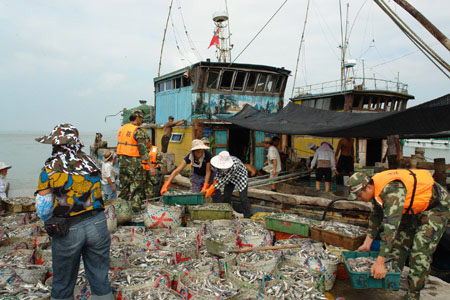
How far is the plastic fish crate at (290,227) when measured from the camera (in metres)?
5.20

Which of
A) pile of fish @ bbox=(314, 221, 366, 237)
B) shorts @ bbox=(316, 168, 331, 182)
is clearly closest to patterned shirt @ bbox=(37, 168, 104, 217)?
pile of fish @ bbox=(314, 221, 366, 237)

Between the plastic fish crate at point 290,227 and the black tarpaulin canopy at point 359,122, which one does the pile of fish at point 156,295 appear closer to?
the plastic fish crate at point 290,227

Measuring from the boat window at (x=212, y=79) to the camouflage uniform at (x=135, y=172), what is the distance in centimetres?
637

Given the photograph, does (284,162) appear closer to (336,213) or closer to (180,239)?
(336,213)

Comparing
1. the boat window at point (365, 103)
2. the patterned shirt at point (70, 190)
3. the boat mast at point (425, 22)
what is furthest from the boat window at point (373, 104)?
the patterned shirt at point (70, 190)

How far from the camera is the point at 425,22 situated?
5836 mm

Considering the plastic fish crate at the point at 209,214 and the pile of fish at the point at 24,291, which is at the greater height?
the plastic fish crate at the point at 209,214

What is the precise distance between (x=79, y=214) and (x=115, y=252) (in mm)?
1647

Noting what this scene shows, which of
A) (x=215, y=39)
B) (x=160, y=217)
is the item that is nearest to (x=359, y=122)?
(x=160, y=217)

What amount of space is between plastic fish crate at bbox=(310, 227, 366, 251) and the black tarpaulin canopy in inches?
113

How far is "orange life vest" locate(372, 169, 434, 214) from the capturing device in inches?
139

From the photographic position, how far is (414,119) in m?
6.04

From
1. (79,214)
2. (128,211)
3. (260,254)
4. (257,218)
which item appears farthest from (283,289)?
(128,211)

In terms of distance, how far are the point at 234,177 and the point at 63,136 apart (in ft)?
13.8
